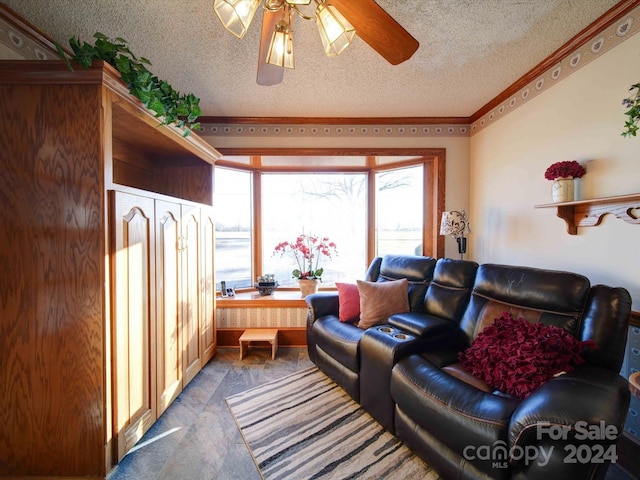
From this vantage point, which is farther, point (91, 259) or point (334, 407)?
point (334, 407)

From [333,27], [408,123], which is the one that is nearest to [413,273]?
[408,123]

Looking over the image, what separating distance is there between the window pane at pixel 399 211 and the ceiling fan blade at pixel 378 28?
6.91 ft

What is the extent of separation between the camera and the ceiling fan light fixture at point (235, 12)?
94 cm

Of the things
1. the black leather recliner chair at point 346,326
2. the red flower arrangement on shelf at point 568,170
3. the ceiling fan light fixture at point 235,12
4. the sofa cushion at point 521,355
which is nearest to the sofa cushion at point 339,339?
the black leather recliner chair at point 346,326

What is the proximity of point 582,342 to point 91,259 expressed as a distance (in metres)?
2.54

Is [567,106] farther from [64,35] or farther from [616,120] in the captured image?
[64,35]

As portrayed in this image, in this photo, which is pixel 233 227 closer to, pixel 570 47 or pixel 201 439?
pixel 201 439

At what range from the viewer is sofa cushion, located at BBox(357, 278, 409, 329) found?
221 centimetres

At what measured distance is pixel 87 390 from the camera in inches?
53.4

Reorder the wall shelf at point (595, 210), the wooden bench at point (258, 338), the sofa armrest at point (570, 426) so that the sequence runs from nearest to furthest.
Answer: the sofa armrest at point (570, 426), the wall shelf at point (595, 210), the wooden bench at point (258, 338)

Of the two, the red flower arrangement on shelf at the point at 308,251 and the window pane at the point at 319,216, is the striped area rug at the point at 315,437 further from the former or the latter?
the window pane at the point at 319,216

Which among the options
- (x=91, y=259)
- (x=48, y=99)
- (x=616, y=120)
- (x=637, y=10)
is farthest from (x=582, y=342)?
(x=48, y=99)

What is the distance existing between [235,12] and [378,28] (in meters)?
0.59

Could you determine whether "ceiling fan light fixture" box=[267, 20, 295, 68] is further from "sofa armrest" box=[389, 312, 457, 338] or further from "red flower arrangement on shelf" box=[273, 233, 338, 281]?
"red flower arrangement on shelf" box=[273, 233, 338, 281]
